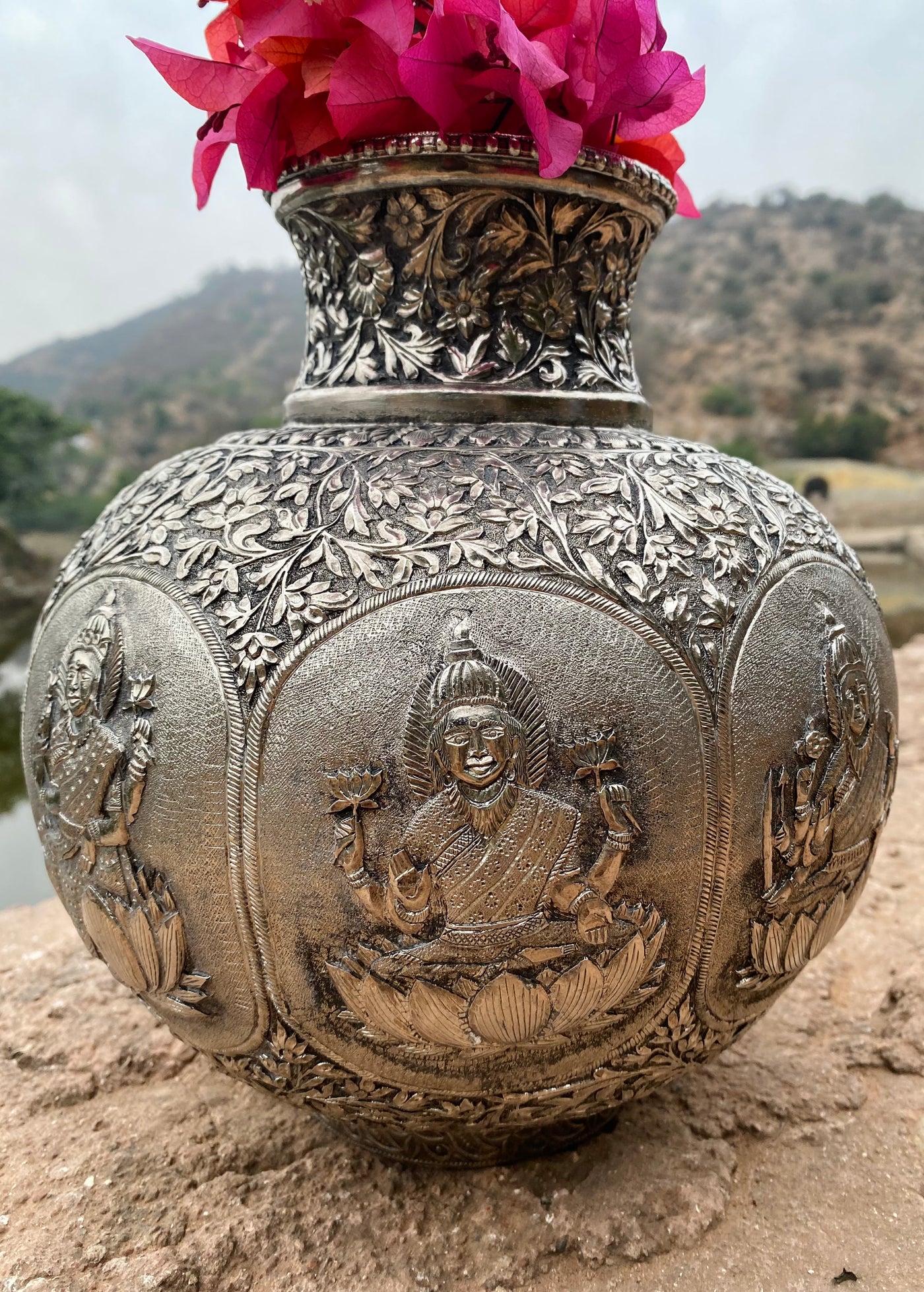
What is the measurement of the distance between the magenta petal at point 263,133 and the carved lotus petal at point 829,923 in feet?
5.91

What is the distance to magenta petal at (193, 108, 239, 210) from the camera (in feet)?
6.24

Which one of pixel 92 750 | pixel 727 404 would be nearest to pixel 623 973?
pixel 92 750

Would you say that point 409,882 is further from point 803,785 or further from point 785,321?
point 785,321

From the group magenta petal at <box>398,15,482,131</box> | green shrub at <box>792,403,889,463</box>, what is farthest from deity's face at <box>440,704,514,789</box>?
green shrub at <box>792,403,889,463</box>

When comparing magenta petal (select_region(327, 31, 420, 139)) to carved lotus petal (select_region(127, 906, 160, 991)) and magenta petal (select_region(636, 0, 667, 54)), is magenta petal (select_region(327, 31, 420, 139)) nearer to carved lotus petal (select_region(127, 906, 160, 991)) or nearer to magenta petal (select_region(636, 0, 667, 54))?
magenta petal (select_region(636, 0, 667, 54))

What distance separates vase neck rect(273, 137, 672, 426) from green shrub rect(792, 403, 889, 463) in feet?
87.0

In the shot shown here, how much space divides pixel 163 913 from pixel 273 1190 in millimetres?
815

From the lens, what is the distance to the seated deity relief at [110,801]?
5.55 ft

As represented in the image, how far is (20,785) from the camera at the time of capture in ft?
21.2

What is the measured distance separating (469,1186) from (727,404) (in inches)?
1191

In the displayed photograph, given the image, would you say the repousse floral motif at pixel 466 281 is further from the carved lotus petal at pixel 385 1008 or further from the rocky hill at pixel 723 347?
the rocky hill at pixel 723 347

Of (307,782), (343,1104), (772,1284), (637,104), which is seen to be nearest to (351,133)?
(637,104)

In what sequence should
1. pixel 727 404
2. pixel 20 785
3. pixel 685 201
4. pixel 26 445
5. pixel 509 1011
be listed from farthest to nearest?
pixel 727 404, pixel 26 445, pixel 20 785, pixel 685 201, pixel 509 1011

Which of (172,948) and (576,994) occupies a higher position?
(172,948)
